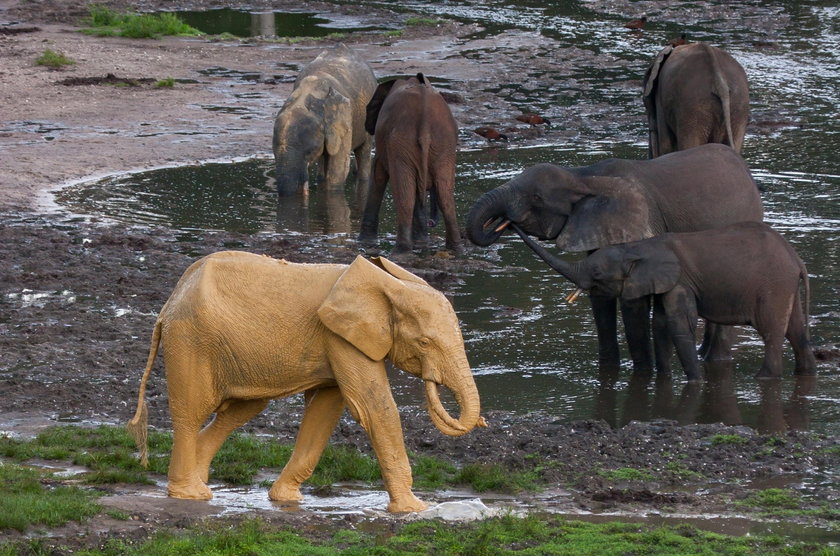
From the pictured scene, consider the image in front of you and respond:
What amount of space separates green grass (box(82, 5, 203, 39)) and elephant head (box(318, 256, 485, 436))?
24854mm

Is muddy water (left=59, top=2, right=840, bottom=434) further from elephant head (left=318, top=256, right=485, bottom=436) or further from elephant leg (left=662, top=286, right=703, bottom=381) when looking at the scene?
elephant head (left=318, top=256, right=485, bottom=436)

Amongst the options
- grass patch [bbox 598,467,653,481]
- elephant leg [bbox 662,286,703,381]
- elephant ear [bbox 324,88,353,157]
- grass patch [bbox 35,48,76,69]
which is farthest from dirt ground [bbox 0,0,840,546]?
elephant ear [bbox 324,88,353,157]

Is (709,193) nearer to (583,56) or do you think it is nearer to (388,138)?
(388,138)

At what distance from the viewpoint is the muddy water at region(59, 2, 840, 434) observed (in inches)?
404

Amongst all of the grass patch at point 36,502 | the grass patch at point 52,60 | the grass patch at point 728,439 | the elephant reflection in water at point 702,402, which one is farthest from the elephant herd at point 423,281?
the grass patch at point 52,60

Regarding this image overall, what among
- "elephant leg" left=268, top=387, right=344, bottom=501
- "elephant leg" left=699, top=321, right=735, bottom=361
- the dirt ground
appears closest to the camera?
"elephant leg" left=268, top=387, right=344, bottom=501

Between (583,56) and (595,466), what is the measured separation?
2076cm

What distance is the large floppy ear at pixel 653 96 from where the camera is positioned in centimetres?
1612

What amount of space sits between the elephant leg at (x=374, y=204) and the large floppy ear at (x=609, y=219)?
13.5 feet

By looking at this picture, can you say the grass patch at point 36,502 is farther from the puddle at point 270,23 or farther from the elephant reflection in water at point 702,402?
the puddle at point 270,23

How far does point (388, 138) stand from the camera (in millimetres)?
14984

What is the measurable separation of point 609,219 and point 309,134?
7.01 m

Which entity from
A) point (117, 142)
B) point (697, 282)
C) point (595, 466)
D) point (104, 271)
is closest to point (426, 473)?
point (595, 466)

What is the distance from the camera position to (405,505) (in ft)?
24.3
